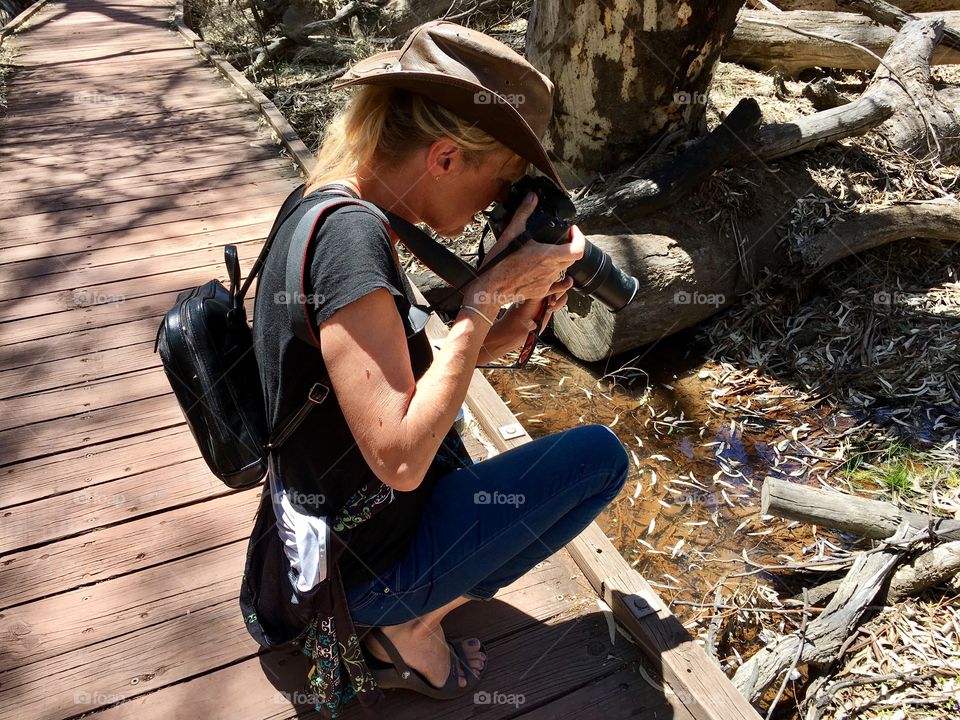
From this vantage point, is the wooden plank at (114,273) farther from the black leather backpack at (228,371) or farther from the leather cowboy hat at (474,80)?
the leather cowboy hat at (474,80)

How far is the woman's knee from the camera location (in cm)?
175

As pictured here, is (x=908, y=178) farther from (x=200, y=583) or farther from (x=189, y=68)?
(x=189, y=68)

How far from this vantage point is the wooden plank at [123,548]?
2115 millimetres

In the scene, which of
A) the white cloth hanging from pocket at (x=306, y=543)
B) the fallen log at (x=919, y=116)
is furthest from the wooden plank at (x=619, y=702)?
the fallen log at (x=919, y=116)

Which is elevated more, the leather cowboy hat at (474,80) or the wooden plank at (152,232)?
the leather cowboy hat at (474,80)

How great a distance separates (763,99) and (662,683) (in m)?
4.45

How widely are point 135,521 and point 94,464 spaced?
0.34 metres

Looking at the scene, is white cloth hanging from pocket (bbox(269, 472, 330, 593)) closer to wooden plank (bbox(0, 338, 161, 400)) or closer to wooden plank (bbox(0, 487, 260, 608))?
wooden plank (bbox(0, 487, 260, 608))

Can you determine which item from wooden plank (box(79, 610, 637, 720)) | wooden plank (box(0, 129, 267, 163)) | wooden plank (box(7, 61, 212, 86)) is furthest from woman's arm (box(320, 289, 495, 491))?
wooden plank (box(7, 61, 212, 86))

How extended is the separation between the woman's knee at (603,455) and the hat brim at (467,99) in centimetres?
68

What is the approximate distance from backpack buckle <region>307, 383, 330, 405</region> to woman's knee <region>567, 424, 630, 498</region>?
64 centimetres

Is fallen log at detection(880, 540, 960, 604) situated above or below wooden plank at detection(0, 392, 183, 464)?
above

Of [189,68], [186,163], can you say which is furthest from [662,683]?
[189,68]

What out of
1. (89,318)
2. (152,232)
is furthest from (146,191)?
(89,318)
